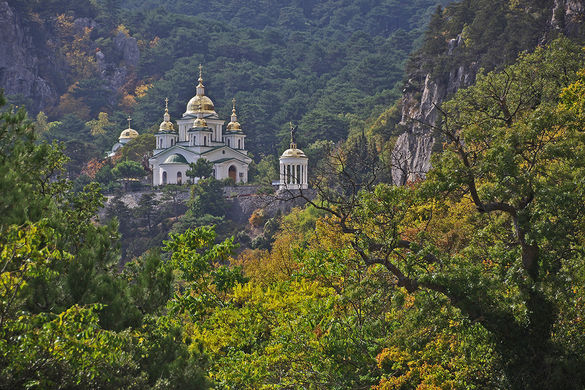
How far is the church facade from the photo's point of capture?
8288 cm

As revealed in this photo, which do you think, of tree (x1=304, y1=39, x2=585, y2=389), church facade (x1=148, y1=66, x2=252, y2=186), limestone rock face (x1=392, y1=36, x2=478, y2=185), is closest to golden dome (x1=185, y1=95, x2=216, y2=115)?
church facade (x1=148, y1=66, x2=252, y2=186)

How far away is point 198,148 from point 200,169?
3724 millimetres

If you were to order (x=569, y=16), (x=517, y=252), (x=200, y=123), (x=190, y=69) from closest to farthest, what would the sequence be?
(x=517, y=252)
(x=569, y=16)
(x=200, y=123)
(x=190, y=69)

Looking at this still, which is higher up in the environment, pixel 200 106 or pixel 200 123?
pixel 200 106

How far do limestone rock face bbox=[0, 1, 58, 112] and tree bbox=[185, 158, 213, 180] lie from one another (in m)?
58.7

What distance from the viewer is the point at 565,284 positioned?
14406 millimetres

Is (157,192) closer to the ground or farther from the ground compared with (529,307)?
farther from the ground

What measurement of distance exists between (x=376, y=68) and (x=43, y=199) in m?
127

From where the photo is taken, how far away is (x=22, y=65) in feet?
445

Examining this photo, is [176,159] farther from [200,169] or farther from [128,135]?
[128,135]

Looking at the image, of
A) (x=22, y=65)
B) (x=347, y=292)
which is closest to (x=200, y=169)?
(x=347, y=292)

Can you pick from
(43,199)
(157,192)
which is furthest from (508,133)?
(157,192)

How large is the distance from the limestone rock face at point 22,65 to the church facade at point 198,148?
51.7 m

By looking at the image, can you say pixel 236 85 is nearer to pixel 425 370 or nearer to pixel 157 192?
pixel 157 192
